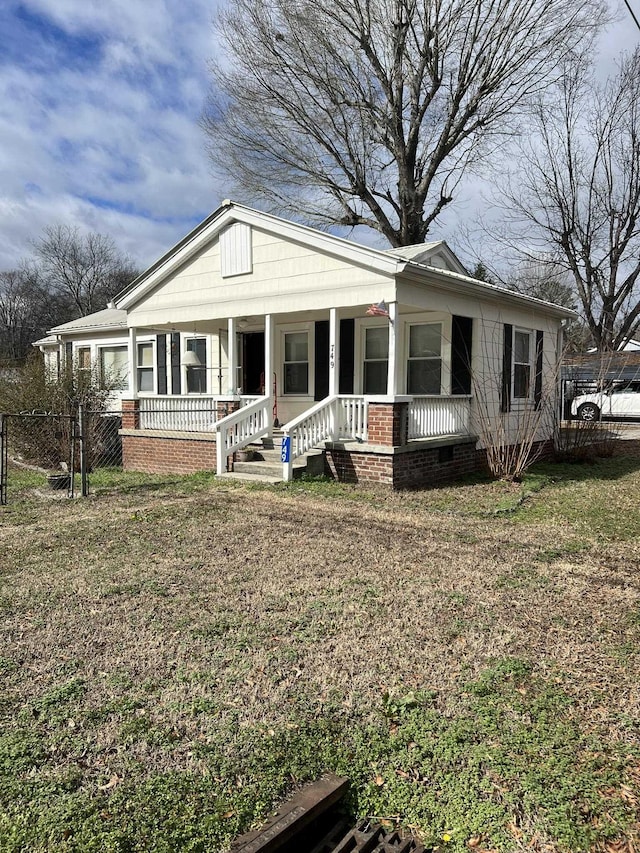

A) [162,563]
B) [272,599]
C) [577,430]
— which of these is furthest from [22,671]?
[577,430]

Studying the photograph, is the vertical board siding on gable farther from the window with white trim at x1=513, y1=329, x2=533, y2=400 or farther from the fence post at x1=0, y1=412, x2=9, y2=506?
the window with white trim at x1=513, y1=329, x2=533, y2=400

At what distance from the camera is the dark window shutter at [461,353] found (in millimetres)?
10508

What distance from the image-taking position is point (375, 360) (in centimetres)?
1138

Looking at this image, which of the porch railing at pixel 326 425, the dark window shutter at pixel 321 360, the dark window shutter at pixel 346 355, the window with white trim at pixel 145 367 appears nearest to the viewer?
the porch railing at pixel 326 425

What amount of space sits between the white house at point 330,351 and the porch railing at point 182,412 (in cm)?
3

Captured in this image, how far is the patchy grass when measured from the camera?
2314mm

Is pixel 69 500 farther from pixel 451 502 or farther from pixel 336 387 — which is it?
pixel 451 502

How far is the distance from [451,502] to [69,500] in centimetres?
523

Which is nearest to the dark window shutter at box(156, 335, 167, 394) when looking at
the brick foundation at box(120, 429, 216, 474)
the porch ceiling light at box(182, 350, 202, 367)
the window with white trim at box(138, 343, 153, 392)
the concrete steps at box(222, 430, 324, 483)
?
the window with white trim at box(138, 343, 153, 392)

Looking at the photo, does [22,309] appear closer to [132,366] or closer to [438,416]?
[132,366]

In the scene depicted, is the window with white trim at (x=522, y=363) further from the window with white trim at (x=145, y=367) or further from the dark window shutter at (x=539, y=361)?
the window with white trim at (x=145, y=367)

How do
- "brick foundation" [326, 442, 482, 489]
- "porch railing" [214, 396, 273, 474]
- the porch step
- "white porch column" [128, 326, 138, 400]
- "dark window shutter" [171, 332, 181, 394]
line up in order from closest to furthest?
"brick foundation" [326, 442, 482, 489], the porch step, "porch railing" [214, 396, 273, 474], "white porch column" [128, 326, 138, 400], "dark window shutter" [171, 332, 181, 394]

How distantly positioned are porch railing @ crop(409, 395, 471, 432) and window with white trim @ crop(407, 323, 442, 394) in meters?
0.56

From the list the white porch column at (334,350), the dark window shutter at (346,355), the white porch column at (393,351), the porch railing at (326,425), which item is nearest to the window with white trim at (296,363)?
the dark window shutter at (346,355)
